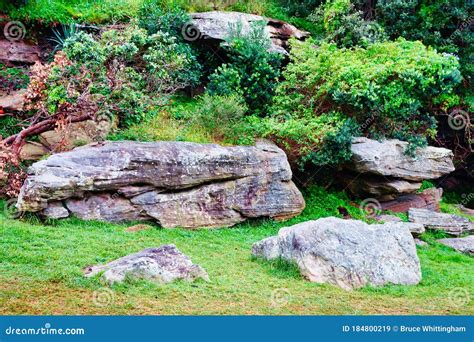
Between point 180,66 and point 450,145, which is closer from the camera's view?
point 180,66

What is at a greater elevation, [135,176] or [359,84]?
[359,84]

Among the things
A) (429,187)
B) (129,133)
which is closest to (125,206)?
(129,133)

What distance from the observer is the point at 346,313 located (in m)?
6.52

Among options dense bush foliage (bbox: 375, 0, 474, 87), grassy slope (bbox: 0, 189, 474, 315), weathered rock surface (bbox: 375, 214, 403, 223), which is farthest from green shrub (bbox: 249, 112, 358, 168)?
dense bush foliage (bbox: 375, 0, 474, 87)

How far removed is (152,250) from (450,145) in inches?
501

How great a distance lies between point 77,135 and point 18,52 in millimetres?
4328

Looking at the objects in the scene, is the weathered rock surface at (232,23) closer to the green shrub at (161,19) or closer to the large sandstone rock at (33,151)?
the green shrub at (161,19)

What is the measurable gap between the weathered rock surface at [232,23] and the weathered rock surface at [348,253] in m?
7.94

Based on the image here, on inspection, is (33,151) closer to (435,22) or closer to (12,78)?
(12,78)

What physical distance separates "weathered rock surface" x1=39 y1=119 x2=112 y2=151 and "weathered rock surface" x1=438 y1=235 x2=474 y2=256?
811 cm

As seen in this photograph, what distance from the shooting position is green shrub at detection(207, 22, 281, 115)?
13.4 m

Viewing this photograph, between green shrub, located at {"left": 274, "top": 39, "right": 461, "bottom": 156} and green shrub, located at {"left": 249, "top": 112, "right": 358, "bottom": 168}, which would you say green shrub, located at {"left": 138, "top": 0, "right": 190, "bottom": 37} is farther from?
green shrub, located at {"left": 249, "top": 112, "right": 358, "bottom": 168}

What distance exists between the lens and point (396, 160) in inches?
502

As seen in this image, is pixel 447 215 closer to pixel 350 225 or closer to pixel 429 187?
pixel 429 187
